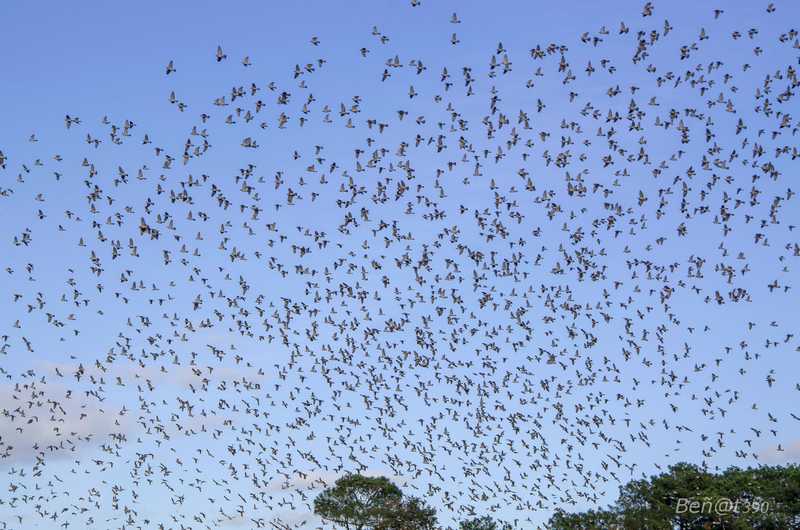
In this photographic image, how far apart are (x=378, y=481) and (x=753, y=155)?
5679 cm

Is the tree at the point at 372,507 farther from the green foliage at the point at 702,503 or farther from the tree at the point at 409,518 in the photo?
the green foliage at the point at 702,503

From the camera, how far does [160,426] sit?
67.1m

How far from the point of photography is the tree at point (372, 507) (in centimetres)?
8081

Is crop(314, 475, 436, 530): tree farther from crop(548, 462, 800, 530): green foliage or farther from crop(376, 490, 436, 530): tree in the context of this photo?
crop(548, 462, 800, 530): green foliage

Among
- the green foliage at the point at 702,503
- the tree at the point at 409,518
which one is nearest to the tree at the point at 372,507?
the tree at the point at 409,518

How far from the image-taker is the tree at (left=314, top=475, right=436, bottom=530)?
3182 inches

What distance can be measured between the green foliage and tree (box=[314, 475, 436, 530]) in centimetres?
1387

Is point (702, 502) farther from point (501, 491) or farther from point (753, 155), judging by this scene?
point (753, 155)

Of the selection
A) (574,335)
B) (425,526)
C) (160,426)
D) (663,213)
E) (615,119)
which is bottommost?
(425,526)

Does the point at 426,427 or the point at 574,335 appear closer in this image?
the point at 574,335

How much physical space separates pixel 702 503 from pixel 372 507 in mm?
33569

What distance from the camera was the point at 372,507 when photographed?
3349 inches

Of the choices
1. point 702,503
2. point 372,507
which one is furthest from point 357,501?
point 702,503

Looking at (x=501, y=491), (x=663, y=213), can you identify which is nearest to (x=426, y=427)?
(x=501, y=491)
